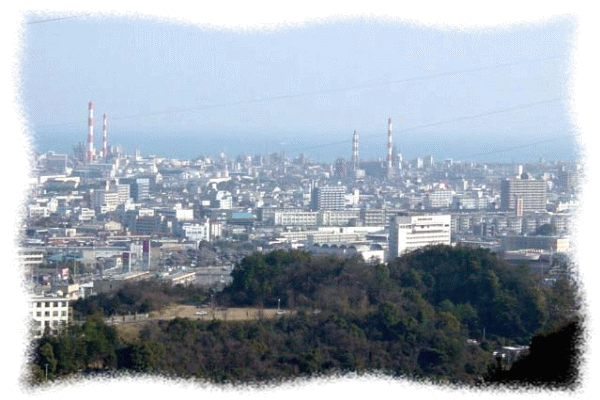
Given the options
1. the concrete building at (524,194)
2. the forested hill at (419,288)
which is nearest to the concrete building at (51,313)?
the forested hill at (419,288)

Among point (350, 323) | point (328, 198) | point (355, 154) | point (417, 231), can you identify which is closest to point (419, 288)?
point (350, 323)

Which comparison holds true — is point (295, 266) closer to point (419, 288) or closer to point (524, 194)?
point (419, 288)

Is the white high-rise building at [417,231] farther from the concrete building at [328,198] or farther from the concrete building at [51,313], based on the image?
the concrete building at [51,313]

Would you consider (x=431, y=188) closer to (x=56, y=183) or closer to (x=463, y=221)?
(x=463, y=221)

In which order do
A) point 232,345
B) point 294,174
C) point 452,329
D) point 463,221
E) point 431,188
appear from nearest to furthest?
point 232,345, point 452,329, point 463,221, point 431,188, point 294,174

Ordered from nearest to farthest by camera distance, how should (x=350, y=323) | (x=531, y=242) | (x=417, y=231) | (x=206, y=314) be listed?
(x=350, y=323) → (x=206, y=314) → (x=531, y=242) → (x=417, y=231)

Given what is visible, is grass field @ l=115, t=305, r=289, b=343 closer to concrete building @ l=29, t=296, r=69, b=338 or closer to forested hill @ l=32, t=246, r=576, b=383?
forested hill @ l=32, t=246, r=576, b=383

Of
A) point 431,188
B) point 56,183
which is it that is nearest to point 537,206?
point 431,188
